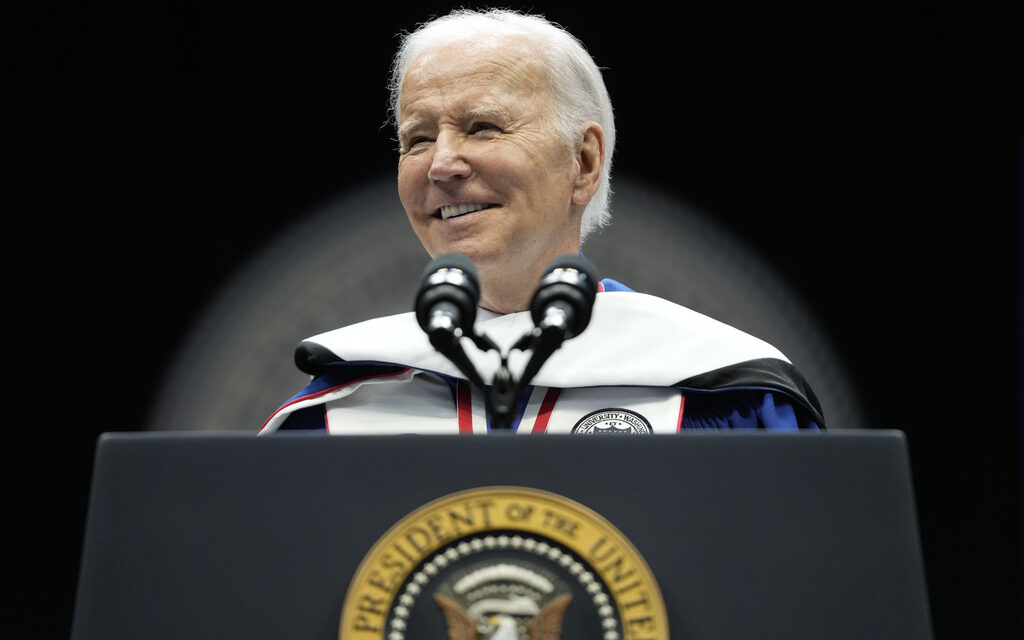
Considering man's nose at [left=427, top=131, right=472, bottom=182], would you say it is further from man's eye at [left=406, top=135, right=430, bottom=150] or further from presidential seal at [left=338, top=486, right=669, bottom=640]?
presidential seal at [left=338, top=486, right=669, bottom=640]

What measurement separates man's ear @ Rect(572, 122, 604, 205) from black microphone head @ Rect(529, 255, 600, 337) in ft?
3.41

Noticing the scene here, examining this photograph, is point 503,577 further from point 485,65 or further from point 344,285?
point 344,285

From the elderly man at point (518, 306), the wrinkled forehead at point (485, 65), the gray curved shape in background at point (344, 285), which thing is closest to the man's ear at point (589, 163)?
the elderly man at point (518, 306)

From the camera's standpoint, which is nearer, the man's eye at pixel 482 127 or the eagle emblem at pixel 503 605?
the eagle emblem at pixel 503 605

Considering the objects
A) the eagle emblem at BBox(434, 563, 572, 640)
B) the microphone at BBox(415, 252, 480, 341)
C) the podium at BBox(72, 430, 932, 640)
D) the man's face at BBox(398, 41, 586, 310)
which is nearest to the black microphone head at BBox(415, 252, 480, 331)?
the microphone at BBox(415, 252, 480, 341)

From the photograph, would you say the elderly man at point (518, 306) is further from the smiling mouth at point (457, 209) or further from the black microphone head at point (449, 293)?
the black microphone head at point (449, 293)

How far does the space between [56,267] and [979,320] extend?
3.07m

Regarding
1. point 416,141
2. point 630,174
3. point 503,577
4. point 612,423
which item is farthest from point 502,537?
point 630,174

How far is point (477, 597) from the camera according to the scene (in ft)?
3.64

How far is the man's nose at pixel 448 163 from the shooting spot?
2195mm

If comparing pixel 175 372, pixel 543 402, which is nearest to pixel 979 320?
pixel 543 402

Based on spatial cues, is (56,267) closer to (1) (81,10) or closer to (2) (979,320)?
(1) (81,10)

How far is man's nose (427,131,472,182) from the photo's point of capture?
7.20 ft

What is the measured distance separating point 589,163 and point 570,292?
3.71ft
